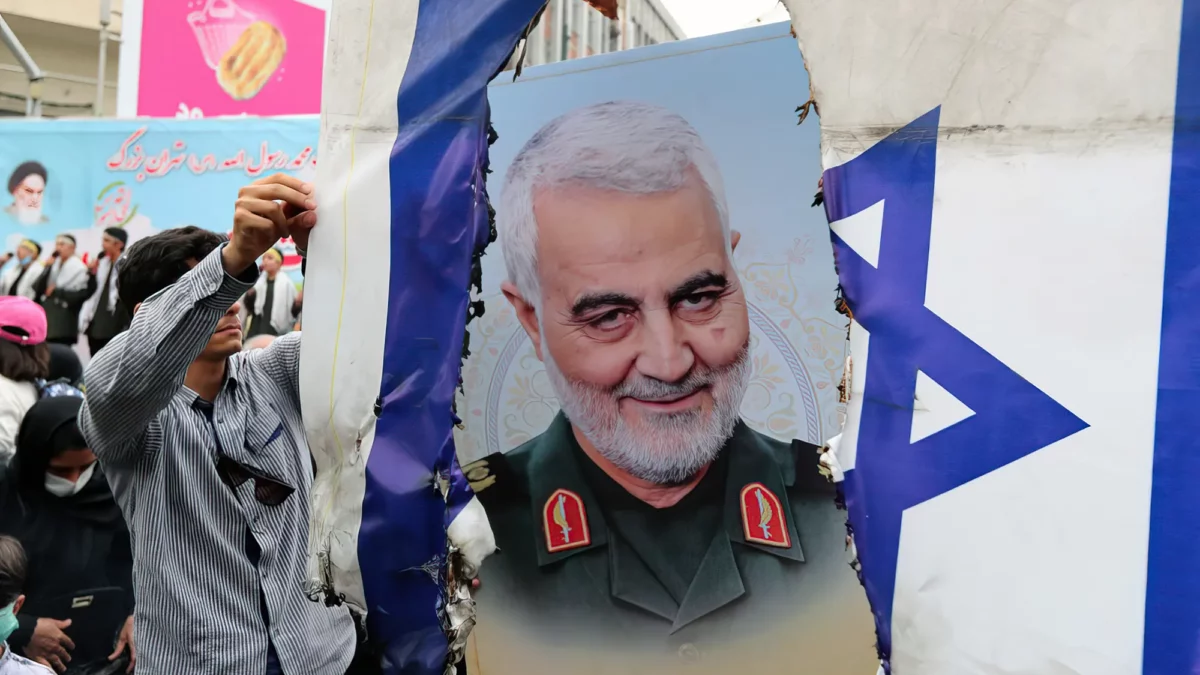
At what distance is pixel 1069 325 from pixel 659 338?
1.57 ft

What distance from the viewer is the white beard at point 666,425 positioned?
1.24 m

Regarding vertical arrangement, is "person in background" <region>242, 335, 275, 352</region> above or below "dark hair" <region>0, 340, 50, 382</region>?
above

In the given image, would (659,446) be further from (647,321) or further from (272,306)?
(272,306)

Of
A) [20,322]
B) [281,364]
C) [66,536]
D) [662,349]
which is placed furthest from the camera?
[20,322]

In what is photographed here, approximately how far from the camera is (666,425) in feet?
4.11

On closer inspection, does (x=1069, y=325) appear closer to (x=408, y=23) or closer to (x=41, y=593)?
(x=408, y=23)

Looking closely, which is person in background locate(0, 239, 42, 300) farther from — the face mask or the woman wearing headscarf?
the face mask

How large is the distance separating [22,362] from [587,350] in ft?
7.73

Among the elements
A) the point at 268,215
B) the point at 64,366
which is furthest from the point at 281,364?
the point at 64,366

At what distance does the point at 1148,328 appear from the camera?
84 cm

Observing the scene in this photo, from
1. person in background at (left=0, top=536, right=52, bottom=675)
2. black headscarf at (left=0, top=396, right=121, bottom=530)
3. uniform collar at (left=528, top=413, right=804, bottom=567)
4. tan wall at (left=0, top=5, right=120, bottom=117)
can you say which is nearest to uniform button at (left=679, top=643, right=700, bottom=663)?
uniform collar at (left=528, top=413, right=804, bottom=567)

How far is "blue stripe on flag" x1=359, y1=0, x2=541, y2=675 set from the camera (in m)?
1.20

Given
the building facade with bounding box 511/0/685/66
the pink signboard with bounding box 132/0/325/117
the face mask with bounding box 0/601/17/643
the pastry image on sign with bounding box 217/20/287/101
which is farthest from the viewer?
the pastry image on sign with bounding box 217/20/287/101

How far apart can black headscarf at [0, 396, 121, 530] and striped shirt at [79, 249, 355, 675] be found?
1111mm
